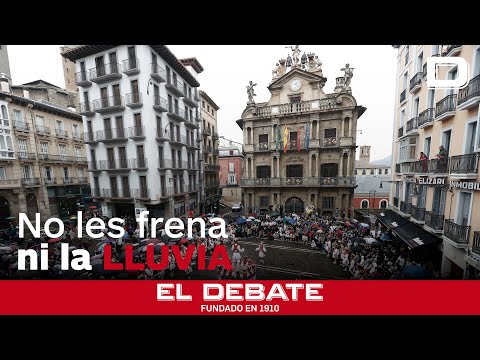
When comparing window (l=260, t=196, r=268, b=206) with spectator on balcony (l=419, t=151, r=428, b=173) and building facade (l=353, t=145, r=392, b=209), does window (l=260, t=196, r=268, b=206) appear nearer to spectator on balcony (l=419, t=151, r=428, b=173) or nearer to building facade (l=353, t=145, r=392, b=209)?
spectator on balcony (l=419, t=151, r=428, b=173)

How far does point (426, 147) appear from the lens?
719 cm

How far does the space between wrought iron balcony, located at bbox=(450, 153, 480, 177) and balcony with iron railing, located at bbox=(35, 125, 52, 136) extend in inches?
601

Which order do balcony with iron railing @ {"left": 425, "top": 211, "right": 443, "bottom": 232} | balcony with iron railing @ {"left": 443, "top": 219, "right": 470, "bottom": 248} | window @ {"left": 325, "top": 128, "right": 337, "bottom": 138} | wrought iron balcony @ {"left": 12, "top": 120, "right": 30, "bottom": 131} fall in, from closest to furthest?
balcony with iron railing @ {"left": 443, "top": 219, "right": 470, "bottom": 248}, balcony with iron railing @ {"left": 425, "top": 211, "right": 443, "bottom": 232}, wrought iron balcony @ {"left": 12, "top": 120, "right": 30, "bottom": 131}, window @ {"left": 325, "top": 128, "right": 337, "bottom": 138}

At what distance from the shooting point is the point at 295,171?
13320 millimetres

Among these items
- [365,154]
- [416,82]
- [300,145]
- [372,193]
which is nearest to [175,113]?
[300,145]

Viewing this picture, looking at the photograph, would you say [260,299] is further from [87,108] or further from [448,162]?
[87,108]

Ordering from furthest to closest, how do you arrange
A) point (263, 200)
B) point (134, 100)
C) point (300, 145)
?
point (300, 145)
point (263, 200)
point (134, 100)

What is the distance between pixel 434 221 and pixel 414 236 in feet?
3.50

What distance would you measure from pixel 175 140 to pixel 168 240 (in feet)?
18.2

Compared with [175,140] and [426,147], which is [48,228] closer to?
[175,140]

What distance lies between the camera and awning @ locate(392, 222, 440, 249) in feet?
21.3

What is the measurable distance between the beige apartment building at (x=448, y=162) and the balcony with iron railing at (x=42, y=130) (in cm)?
1418

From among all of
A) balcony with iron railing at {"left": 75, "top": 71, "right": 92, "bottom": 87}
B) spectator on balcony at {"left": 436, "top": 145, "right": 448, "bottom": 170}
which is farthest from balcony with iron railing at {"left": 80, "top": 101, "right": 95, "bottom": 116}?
spectator on balcony at {"left": 436, "top": 145, "right": 448, "bottom": 170}

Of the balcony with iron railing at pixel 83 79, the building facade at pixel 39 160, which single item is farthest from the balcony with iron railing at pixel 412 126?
the balcony with iron railing at pixel 83 79
